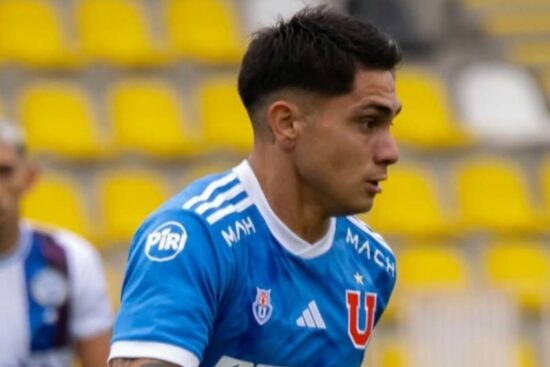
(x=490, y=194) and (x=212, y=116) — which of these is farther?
(x=490, y=194)

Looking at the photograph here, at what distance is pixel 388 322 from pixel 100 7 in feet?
9.68

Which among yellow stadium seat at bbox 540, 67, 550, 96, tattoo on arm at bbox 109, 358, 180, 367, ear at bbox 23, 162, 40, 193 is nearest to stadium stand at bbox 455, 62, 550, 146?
yellow stadium seat at bbox 540, 67, 550, 96

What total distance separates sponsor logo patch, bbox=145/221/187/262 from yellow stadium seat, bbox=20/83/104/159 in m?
6.11

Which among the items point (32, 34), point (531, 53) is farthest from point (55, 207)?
point (531, 53)

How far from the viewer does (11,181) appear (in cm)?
645

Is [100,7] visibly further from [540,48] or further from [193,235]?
[193,235]

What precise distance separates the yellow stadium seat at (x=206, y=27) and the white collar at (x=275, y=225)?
6792mm

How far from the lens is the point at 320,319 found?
13.2 ft

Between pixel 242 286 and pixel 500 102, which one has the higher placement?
pixel 500 102

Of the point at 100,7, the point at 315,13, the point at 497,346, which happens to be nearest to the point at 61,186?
the point at 100,7

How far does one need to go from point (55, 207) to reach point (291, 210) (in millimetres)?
5395

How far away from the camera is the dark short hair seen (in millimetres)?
3955

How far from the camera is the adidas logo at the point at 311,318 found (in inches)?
156

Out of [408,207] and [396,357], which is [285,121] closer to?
[396,357]
